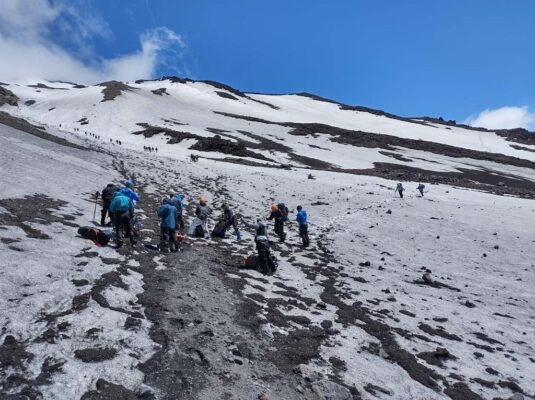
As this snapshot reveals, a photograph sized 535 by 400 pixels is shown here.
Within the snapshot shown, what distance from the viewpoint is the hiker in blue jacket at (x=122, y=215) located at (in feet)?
48.2

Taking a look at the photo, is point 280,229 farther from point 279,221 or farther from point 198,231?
point 198,231

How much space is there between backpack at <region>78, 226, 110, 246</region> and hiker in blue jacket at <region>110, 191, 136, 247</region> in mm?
402

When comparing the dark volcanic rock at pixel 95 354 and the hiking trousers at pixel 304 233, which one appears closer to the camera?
the dark volcanic rock at pixel 95 354

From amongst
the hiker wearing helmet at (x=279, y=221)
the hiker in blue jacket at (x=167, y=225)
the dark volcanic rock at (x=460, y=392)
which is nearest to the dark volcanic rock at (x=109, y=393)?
the dark volcanic rock at (x=460, y=392)

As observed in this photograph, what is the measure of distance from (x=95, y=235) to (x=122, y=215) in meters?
1.14

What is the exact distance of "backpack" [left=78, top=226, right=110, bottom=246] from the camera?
14.3 m

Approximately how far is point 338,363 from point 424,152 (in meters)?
92.1

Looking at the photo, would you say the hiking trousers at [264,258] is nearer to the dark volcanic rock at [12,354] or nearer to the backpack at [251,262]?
the backpack at [251,262]

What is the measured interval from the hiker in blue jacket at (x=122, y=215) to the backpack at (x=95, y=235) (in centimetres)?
40

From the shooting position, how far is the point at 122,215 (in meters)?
14.8

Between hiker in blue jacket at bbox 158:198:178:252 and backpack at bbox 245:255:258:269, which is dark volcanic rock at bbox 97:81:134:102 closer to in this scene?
hiker in blue jacket at bbox 158:198:178:252

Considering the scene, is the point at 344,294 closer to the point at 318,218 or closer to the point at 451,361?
the point at 451,361

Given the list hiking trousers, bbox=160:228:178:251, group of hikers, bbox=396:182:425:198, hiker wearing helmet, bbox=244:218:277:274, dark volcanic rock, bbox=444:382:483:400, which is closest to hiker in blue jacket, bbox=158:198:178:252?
hiking trousers, bbox=160:228:178:251

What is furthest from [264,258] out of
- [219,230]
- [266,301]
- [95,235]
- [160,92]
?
[160,92]
